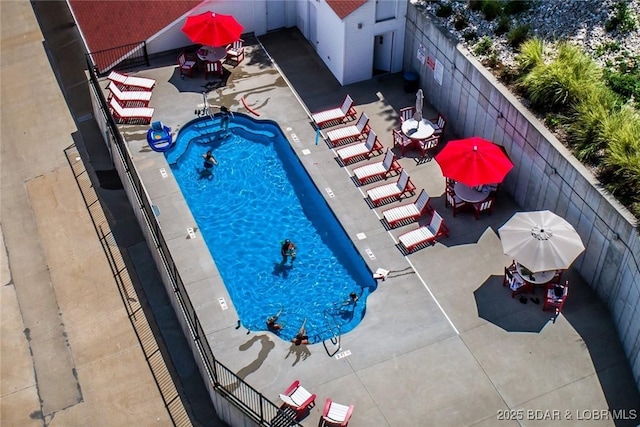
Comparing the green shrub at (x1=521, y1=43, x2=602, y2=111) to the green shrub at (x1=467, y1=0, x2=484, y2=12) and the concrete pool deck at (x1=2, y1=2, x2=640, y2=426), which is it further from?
the green shrub at (x1=467, y1=0, x2=484, y2=12)

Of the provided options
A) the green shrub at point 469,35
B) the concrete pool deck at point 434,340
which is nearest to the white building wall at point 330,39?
the green shrub at point 469,35

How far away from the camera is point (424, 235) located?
85.3ft

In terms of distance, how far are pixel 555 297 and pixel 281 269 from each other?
8431mm

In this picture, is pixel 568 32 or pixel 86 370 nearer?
pixel 86 370

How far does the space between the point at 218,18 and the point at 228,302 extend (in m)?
12.8

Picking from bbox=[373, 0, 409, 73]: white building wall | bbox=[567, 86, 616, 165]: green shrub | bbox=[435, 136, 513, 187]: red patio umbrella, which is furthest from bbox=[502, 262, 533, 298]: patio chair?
bbox=[373, 0, 409, 73]: white building wall

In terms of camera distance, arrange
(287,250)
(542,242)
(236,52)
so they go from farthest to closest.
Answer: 1. (236,52)
2. (287,250)
3. (542,242)

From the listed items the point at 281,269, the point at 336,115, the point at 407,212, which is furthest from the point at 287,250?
the point at 336,115

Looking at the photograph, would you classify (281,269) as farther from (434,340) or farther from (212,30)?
(212,30)

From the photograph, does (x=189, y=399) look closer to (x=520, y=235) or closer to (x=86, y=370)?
(x=86, y=370)

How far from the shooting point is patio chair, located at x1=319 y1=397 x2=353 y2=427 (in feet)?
68.8

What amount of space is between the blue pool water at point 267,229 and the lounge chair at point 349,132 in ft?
5.38

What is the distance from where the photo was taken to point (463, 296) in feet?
80.2

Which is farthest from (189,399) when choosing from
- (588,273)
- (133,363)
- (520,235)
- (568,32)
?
(568,32)
